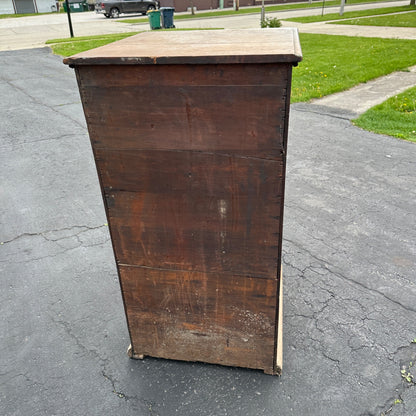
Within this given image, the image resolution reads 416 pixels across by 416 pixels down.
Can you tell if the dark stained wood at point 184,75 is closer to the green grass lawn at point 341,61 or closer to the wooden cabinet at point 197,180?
the wooden cabinet at point 197,180

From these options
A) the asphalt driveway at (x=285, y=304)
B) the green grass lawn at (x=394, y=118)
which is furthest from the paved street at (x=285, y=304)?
the green grass lawn at (x=394, y=118)

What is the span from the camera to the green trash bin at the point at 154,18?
1939 cm

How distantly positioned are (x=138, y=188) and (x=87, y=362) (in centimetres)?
132

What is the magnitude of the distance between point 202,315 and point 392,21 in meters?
20.1

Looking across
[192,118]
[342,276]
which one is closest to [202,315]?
[192,118]

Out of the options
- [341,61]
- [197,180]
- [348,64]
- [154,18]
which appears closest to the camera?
[197,180]

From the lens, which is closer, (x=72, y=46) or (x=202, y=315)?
(x=202, y=315)

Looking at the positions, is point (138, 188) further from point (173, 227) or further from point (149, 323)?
point (149, 323)

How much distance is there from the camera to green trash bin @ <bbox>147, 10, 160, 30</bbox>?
19391 mm

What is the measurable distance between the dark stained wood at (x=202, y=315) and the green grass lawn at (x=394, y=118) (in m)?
4.78

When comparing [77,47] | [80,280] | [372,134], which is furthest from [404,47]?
[80,280]

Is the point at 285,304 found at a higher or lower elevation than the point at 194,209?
lower

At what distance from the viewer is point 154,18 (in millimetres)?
19594

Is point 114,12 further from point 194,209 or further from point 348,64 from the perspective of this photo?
point 194,209
